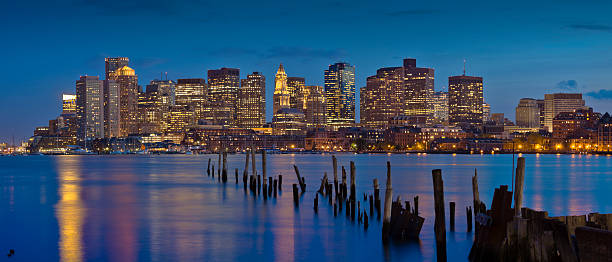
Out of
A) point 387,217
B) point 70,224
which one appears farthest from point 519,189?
point 70,224

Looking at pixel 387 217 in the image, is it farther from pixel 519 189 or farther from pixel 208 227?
pixel 208 227

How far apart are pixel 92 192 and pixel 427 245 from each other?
43013 mm

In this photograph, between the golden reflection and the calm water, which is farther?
the golden reflection

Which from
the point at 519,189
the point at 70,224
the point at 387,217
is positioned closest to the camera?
the point at 519,189

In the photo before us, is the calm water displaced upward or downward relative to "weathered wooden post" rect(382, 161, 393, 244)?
downward

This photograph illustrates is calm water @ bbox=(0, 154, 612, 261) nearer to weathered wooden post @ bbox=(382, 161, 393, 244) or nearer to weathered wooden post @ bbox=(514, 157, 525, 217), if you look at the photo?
weathered wooden post @ bbox=(382, 161, 393, 244)

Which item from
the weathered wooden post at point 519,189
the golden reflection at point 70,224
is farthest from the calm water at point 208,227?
the weathered wooden post at point 519,189

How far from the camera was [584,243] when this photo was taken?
51.3 ft

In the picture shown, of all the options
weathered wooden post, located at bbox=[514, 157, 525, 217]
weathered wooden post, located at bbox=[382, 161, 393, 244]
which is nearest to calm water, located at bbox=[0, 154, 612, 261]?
weathered wooden post, located at bbox=[382, 161, 393, 244]

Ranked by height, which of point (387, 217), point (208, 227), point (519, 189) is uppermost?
point (519, 189)

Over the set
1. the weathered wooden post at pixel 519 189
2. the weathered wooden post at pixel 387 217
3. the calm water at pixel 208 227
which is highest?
the weathered wooden post at pixel 519 189

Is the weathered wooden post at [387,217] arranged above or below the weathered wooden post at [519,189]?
below

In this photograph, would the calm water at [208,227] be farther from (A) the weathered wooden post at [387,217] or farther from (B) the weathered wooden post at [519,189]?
(B) the weathered wooden post at [519,189]

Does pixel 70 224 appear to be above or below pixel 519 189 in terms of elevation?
below
